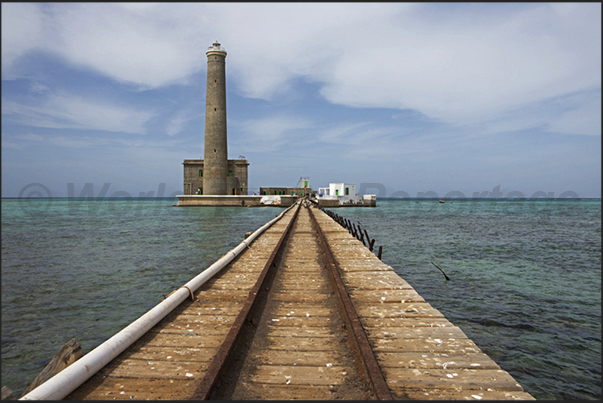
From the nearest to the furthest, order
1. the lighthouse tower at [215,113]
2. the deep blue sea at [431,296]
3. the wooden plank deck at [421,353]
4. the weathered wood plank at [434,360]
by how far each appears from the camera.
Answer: the wooden plank deck at [421,353] → the weathered wood plank at [434,360] → the deep blue sea at [431,296] → the lighthouse tower at [215,113]

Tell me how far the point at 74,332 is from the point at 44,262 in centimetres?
1069

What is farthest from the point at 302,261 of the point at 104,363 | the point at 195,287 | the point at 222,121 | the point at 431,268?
the point at 222,121

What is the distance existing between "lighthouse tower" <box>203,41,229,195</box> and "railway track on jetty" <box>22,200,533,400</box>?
52325 millimetres

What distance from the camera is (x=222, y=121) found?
181 ft

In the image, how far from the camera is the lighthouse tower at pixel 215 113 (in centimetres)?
5456

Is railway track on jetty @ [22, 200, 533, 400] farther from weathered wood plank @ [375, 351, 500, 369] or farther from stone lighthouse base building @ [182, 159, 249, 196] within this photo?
stone lighthouse base building @ [182, 159, 249, 196]

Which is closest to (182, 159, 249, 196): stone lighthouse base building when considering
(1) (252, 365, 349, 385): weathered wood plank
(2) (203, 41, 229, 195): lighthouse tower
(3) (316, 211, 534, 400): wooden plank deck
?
(2) (203, 41, 229, 195): lighthouse tower

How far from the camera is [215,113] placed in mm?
54719

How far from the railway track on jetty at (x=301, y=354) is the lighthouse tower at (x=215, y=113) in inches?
2060

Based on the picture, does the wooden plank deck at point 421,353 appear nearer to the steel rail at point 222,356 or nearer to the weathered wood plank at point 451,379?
the weathered wood plank at point 451,379

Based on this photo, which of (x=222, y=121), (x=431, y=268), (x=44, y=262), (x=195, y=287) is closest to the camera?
(x=195, y=287)

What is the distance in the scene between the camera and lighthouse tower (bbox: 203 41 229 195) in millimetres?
54562

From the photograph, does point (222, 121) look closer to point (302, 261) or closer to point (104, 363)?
point (302, 261)

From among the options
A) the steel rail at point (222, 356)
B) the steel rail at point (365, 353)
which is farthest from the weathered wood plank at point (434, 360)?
the steel rail at point (222, 356)
